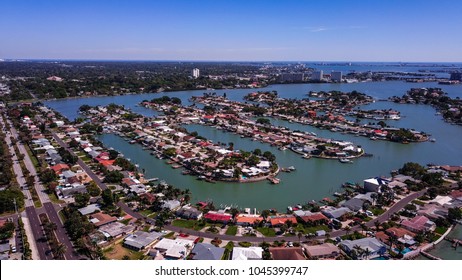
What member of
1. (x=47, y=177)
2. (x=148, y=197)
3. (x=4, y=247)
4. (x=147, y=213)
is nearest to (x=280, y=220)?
(x=147, y=213)

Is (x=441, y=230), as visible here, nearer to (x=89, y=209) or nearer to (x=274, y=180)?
(x=274, y=180)

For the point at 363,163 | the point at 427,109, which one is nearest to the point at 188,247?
the point at 363,163

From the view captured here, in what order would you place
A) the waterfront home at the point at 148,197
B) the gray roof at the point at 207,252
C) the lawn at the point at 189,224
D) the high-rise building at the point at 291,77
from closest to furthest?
the gray roof at the point at 207,252, the lawn at the point at 189,224, the waterfront home at the point at 148,197, the high-rise building at the point at 291,77

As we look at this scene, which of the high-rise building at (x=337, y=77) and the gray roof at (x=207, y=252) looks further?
the high-rise building at (x=337, y=77)

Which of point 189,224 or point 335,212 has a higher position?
point 335,212

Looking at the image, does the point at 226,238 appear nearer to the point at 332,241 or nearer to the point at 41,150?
the point at 332,241

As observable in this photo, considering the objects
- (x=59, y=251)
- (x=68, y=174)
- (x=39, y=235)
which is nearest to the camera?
(x=59, y=251)

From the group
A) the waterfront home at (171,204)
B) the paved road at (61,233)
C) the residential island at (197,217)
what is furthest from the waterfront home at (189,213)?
the paved road at (61,233)

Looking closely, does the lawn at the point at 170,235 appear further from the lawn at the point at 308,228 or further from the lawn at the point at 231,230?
the lawn at the point at 308,228
